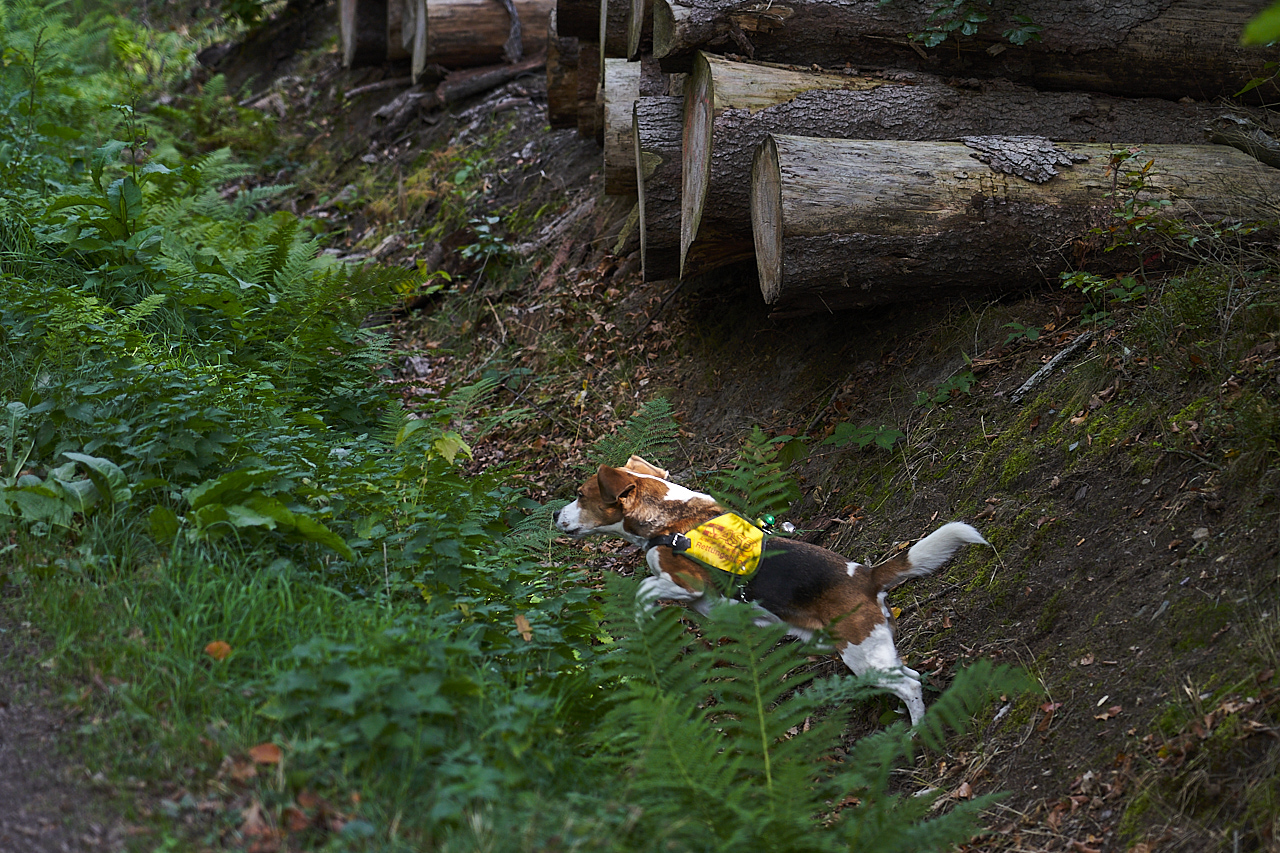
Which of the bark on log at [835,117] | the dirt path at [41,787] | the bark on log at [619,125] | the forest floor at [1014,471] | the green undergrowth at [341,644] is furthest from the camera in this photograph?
the bark on log at [619,125]

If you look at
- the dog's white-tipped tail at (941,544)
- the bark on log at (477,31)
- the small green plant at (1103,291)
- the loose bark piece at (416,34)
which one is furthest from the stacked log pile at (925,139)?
the loose bark piece at (416,34)

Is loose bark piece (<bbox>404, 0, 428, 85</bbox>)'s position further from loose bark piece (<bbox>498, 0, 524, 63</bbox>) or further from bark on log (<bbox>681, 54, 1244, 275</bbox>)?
bark on log (<bbox>681, 54, 1244, 275</bbox>)

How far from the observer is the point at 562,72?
894 centimetres

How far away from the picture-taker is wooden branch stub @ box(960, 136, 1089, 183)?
5.38 m

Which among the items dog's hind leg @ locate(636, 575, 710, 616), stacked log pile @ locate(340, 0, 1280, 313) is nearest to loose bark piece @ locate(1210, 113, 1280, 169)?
stacked log pile @ locate(340, 0, 1280, 313)

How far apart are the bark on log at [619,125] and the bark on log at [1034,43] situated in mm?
1210

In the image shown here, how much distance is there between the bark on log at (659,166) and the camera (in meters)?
6.20

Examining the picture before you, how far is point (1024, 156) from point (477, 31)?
7.46 metres

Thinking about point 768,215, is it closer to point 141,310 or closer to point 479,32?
point 141,310

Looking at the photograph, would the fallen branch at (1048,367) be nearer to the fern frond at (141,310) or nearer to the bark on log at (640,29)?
the bark on log at (640,29)

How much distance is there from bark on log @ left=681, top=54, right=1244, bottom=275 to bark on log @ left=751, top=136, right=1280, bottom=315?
0.75 feet

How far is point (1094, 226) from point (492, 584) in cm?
386

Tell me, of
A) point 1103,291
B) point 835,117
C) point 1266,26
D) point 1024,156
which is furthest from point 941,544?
point 835,117

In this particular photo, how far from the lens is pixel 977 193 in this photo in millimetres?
5285
